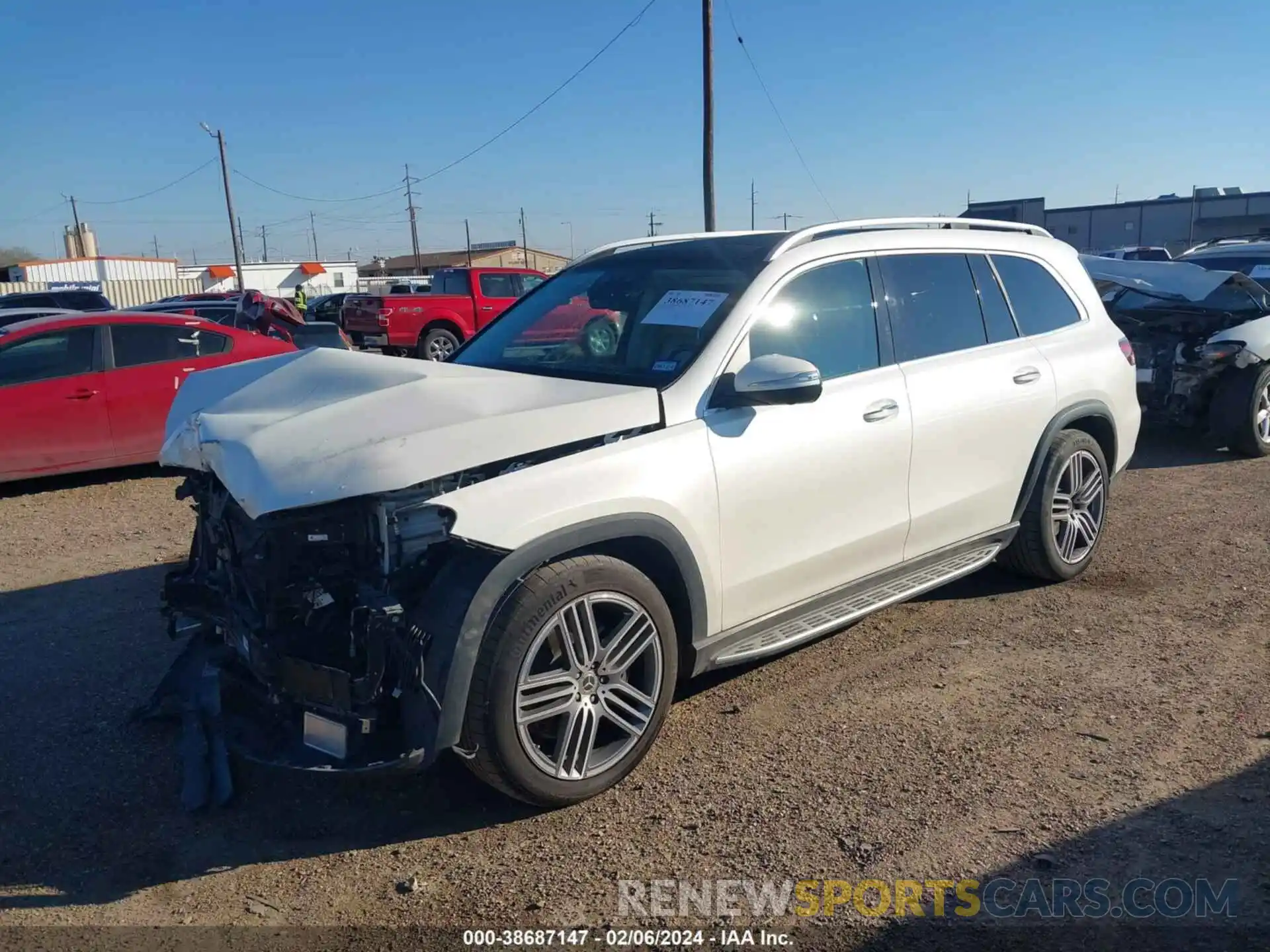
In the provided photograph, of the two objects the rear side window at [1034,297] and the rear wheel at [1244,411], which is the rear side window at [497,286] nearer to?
the rear wheel at [1244,411]

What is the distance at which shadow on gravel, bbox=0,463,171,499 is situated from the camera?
28.3 feet

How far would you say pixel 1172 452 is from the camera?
29.8 ft

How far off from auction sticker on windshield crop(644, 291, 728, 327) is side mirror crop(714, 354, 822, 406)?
15.3 inches

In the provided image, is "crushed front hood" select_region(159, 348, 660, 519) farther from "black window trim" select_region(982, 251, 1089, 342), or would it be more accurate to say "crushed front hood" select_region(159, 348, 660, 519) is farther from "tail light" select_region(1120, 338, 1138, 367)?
"tail light" select_region(1120, 338, 1138, 367)

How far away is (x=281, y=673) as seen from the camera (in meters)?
3.12

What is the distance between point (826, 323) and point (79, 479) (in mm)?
7734

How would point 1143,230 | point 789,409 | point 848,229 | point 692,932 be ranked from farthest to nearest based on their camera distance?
point 1143,230 < point 848,229 < point 789,409 < point 692,932

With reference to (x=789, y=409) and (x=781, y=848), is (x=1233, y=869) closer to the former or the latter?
(x=781, y=848)

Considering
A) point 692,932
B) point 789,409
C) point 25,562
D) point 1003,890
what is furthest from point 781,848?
point 25,562

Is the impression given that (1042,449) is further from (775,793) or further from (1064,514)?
(775,793)

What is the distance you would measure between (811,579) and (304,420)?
2.06 m

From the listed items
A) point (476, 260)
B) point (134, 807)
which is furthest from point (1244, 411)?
point (476, 260)

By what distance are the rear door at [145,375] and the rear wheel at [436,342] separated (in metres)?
8.60

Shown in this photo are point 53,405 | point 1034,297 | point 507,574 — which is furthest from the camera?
point 53,405
